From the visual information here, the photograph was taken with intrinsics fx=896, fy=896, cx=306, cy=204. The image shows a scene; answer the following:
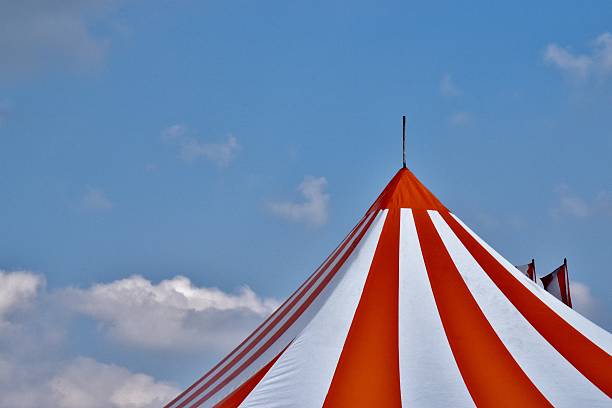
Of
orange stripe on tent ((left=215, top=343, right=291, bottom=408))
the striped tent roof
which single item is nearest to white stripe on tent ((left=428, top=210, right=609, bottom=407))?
the striped tent roof

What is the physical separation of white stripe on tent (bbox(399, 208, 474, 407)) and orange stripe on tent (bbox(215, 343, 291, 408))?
0.82 metres

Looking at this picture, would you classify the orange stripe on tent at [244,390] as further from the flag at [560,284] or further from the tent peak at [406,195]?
the flag at [560,284]

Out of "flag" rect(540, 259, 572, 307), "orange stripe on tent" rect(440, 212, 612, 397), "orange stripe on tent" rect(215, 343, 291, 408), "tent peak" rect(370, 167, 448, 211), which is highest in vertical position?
"flag" rect(540, 259, 572, 307)

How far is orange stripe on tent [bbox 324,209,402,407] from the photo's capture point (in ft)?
17.1

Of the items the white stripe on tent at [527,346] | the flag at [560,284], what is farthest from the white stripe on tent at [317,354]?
the flag at [560,284]

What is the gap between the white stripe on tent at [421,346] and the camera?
5156 millimetres

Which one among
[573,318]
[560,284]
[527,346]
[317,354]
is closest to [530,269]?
[560,284]

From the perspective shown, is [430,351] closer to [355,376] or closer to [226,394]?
[355,376]

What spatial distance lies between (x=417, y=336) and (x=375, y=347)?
281 mm

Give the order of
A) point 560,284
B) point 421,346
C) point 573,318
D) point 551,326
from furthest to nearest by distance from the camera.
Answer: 1. point 560,284
2. point 573,318
3. point 551,326
4. point 421,346

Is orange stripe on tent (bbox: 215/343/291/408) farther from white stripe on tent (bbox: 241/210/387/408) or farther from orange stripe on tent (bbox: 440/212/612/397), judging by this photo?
orange stripe on tent (bbox: 440/212/612/397)

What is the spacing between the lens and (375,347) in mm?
5527

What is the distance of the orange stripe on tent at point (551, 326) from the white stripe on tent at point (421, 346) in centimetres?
50

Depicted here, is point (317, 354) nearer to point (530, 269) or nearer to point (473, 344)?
point (473, 344)
